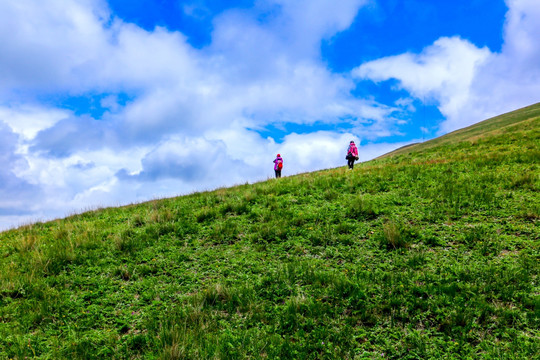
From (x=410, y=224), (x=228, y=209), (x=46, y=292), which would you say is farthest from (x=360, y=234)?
(x=46, y=292)

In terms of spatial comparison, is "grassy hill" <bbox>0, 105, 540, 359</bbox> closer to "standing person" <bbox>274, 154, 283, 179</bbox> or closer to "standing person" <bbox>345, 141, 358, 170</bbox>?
"standing person" <bbox>345, 141, 358, 170</bbox>

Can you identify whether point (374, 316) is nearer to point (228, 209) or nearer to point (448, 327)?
point (448, 327)

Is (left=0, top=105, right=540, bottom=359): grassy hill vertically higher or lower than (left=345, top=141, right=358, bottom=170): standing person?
lower

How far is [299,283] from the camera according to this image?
6.24m

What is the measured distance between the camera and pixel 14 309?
6.18 m

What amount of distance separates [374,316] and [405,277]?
52.7 inches

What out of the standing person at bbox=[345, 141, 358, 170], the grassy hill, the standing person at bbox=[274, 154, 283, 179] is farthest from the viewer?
the standing person at bbox=[274, 154, 283, 179]

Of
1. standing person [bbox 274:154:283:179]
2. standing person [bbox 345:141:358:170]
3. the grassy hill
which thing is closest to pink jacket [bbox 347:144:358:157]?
standing person [bbox 345:141:358:170]

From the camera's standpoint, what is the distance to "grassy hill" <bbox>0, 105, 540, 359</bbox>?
15.4ft

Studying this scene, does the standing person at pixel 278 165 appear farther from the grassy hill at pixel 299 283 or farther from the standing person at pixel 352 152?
the grassy hill at pixel 299 283

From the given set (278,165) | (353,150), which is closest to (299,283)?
(278,165)

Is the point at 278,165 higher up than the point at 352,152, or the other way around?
the point at 278,165

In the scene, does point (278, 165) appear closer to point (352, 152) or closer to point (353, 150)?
point (352, 152)

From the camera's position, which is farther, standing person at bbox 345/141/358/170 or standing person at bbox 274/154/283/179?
standing person at bbox 274/154/283/179
